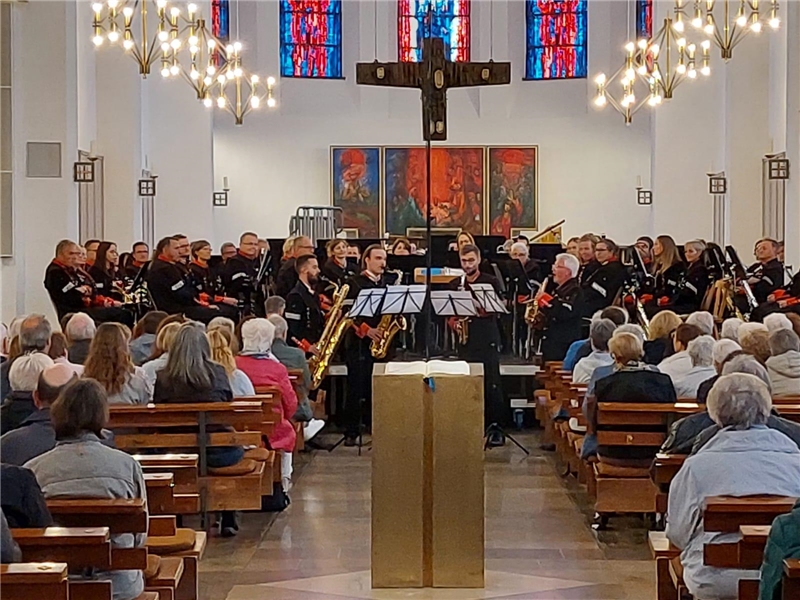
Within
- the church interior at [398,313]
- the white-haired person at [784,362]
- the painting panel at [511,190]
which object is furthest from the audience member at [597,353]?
the painting panel at [511,190]

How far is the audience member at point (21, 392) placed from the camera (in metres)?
5.52

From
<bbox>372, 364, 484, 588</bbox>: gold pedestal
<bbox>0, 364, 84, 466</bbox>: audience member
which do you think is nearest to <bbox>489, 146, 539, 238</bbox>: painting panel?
<bbox>372, 364, 484, 588</bbox>: gold pedestal

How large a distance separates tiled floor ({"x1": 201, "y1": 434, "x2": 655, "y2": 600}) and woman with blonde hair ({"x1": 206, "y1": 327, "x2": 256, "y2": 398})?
78 cm

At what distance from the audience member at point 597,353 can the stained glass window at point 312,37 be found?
15827 mm

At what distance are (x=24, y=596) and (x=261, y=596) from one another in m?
2.41

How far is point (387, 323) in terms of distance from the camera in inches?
402

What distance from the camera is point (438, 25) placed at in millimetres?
23172

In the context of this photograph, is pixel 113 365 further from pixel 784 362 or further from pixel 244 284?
pixel 244 284

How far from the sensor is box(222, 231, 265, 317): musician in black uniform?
12734 millimetres

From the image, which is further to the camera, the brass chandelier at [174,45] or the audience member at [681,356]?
the brass chandelier at [174,45]

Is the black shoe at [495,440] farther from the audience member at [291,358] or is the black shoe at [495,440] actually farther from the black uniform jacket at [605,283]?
the audience member at [291,358]

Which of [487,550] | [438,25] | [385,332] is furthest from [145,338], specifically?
[438,25]

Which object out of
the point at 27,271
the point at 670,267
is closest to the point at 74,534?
the point at 670,267

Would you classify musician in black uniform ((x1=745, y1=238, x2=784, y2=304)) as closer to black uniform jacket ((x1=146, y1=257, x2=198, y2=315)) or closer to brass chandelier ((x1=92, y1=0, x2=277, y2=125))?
black uniform jacket ((x1=146, y1=257, x2=198, y2=315))
